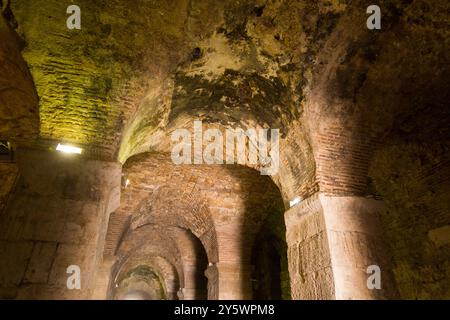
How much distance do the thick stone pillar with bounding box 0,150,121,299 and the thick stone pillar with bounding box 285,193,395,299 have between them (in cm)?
255

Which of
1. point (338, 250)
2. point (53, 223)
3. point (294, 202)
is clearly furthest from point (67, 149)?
point (338, 250)

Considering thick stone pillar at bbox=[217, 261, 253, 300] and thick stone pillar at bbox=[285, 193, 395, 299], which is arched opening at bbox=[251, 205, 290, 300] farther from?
thick stone pillar at bbox=[285, 193, 395, 299]

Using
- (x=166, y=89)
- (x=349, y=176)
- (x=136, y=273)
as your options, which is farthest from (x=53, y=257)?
(x=136, y=273)

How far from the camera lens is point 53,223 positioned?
2.79 metres

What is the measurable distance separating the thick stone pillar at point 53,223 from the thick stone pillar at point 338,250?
255cm

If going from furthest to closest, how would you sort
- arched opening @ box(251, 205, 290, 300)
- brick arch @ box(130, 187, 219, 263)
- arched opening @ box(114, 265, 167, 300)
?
arched opening @ box(114, 265, 167, 300) < arched opening @ box(251, 205, 290, 300) < brick arch @ box(130, 187, 219, 263)

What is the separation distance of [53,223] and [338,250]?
3.13 metres

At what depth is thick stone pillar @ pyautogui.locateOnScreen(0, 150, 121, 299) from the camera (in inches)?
100

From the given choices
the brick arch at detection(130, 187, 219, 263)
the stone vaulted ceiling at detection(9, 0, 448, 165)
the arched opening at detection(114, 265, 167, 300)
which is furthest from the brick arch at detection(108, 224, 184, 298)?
the stone vaulted ceiling at detection(9, 0, 448, 165)

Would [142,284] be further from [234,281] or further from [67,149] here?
[67,149]

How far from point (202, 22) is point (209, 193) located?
4908 millimetres
